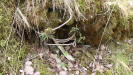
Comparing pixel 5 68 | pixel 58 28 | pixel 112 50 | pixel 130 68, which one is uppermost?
pixel 58 28

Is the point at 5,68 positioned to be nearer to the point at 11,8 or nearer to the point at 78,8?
the point at 11,8

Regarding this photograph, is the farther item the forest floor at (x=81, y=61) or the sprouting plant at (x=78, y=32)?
the sprouting plant at (x=78, y=32)

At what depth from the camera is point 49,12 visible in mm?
2049

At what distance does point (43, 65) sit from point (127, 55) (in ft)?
4.00

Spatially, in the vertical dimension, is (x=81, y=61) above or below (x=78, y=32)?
below

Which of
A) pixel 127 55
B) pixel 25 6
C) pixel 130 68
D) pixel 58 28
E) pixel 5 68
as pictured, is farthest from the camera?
pixel 127 55

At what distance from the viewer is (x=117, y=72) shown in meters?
2.22

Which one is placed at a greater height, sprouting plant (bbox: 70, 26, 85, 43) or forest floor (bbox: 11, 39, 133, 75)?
sprouting plant (bbox: 70, 26, 85, 43)

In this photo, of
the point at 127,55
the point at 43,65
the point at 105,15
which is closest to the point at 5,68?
the point at 43,65

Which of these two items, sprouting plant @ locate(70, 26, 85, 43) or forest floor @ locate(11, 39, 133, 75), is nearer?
forest floor @ locate(11, 39, 133, 75)

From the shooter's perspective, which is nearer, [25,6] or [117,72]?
[25,6]

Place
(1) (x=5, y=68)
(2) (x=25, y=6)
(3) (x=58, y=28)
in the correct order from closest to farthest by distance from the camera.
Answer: (1) (x=5, y=68) → (2) (x=25, y=6) → (3) (x=58, y=28)

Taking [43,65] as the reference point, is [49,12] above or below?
above

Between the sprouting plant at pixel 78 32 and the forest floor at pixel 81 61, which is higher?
the sprouting plant at pixel 78 32
